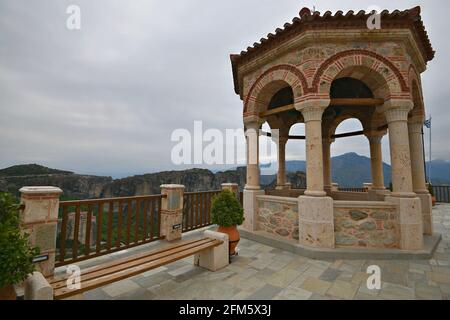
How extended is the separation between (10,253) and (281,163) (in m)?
8.27

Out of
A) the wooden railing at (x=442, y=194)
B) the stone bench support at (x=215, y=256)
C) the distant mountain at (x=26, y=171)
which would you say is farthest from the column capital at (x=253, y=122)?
the distant mountain at (x=26, y=171)

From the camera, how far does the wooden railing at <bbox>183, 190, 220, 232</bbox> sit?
21.1 feet

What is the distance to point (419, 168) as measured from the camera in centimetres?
602

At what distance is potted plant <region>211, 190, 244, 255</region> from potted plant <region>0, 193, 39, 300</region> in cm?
284

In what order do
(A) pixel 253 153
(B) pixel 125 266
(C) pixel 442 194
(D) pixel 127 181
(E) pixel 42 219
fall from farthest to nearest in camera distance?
1. (D) pixel 127 181
2. (C) pixel 442 194
3. (A) pixel 253 153
4. (E) pixel 42 219
5. (B) pixel 125 266

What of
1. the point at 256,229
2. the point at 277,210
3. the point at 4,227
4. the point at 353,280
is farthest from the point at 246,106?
the point at 4,227

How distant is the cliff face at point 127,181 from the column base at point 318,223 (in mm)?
37122

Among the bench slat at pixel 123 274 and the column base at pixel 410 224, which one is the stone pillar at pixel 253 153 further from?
the column base at pixel 410 224

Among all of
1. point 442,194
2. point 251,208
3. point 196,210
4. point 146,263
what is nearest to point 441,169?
point 442,194

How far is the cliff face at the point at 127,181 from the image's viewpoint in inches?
1786

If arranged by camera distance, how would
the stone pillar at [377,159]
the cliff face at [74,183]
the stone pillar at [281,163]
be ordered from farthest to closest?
1. the cliff face at [74,183]
2. the stone pillar at [281,163]
3. the stone pillar at [377,159]

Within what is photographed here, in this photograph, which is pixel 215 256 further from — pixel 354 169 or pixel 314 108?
pixel 354 169

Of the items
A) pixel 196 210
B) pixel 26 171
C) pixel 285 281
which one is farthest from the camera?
pixel 26 171
